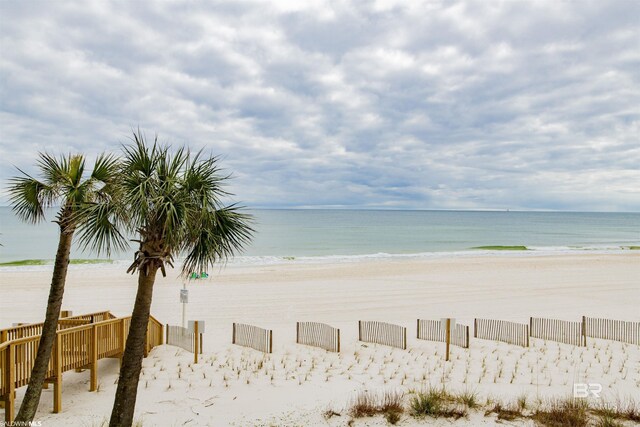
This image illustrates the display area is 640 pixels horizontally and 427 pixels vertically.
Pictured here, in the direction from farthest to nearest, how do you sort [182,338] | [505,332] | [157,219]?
[505,332], [182,338], [157,219]

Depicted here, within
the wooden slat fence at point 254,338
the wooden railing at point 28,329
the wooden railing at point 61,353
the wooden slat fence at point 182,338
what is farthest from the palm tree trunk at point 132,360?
the wooden slat fence at point 254,338

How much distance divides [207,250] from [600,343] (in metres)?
13.9

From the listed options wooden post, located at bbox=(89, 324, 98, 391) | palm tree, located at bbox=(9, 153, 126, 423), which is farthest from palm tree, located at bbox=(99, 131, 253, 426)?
wooden post, located at bbox=(89, 324, 98, 391)

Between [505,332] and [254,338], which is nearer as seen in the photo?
[254,338]

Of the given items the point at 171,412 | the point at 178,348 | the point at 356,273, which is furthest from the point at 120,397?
the point at 356,273

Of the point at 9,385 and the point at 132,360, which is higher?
the point at 132,360

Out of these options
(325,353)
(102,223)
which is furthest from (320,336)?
(102,223)

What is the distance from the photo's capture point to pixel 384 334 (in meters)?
14.6

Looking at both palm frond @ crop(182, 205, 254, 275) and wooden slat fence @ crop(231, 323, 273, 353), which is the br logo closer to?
palm frond @ crop(182, 205, 254, 275)

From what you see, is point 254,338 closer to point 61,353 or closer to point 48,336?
point 61,353

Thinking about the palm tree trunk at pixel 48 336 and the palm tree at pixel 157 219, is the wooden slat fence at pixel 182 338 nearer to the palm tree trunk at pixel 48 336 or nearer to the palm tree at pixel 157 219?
the palm tree trunk at pixel 48 336

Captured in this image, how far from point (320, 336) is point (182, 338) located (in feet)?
14.2

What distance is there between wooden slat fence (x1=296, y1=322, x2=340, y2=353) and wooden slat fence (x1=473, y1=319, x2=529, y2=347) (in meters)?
4.90

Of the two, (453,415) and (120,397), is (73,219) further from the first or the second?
(453,415)
